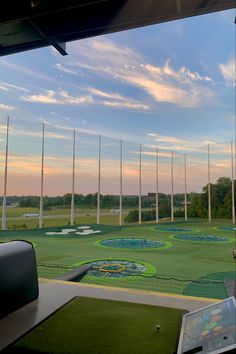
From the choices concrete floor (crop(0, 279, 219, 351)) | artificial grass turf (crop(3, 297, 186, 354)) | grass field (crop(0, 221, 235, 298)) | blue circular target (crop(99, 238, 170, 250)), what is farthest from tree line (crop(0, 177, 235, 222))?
artificial grass turf (crop(3, 297, 186, 354))

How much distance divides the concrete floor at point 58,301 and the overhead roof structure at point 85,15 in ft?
6.96

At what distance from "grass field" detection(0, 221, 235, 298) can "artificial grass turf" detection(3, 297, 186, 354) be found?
1936 millimetres

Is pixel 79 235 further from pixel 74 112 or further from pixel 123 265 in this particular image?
pixel 74 112

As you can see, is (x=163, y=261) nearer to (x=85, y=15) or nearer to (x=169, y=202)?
(x=85, y=15)

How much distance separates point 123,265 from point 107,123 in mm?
8984

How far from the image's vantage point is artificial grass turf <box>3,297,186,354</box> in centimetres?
159

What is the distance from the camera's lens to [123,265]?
537 cm

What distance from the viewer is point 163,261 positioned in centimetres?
575

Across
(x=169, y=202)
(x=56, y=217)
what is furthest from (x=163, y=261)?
(x=169, y=202)

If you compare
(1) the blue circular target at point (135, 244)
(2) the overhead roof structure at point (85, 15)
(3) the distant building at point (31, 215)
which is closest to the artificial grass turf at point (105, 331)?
(2) the overhead roof structure at point (85, 15)

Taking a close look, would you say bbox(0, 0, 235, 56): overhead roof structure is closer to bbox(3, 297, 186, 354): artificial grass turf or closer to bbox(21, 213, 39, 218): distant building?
bbox(3, 297, 186, 354): artificial grass turf

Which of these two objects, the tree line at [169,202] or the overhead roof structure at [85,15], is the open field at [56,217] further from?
the overhead roof structure at [85,15]

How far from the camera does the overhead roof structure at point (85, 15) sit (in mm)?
1817

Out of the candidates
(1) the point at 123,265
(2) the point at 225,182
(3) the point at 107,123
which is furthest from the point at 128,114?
(1) the point at 123,265
